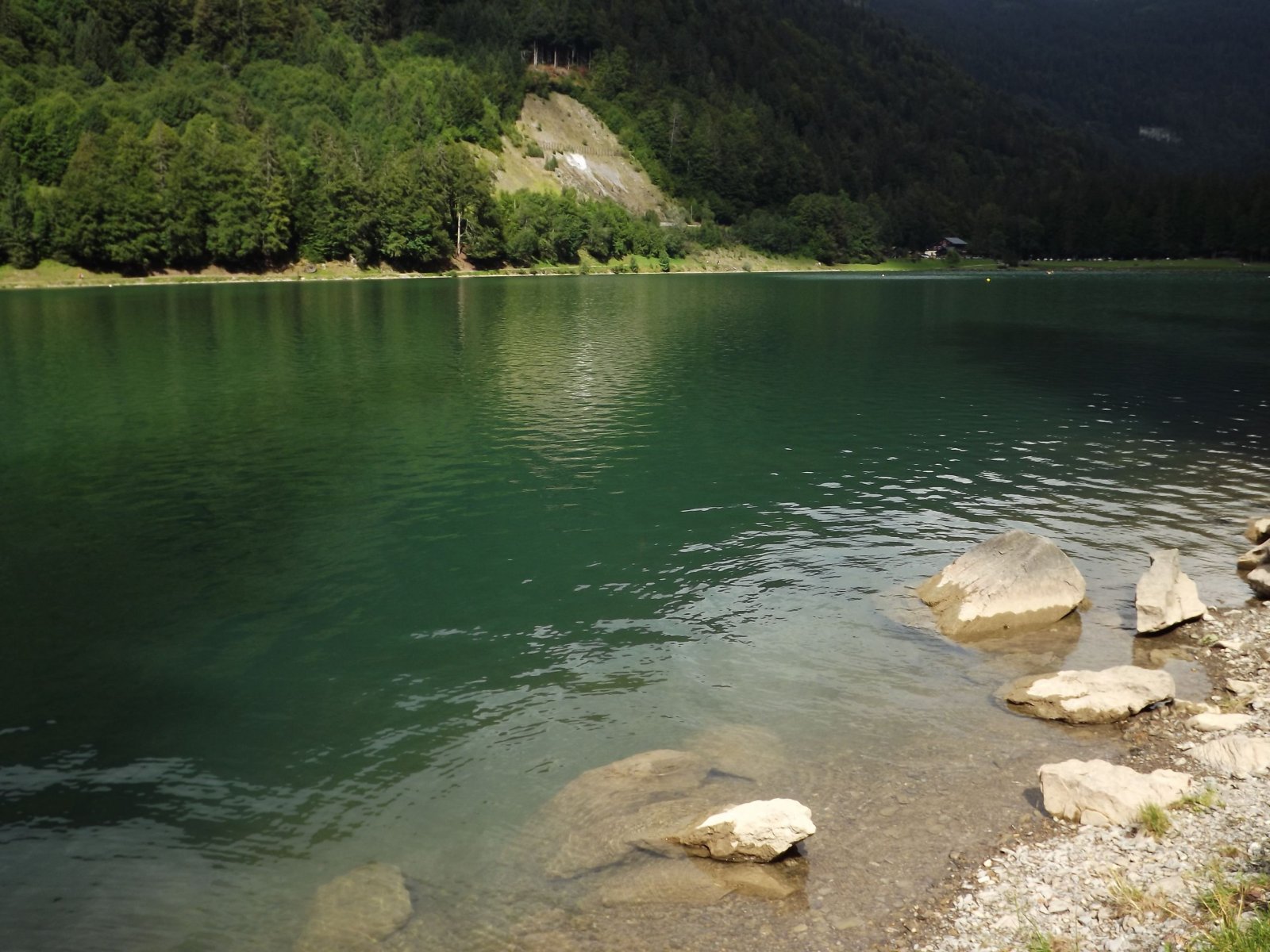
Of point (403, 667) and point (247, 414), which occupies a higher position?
point (247, 414)

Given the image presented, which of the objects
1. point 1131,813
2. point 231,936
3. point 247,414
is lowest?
point 231,936

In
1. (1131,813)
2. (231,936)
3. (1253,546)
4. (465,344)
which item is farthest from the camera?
(465,344)

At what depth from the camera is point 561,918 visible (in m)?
12.4

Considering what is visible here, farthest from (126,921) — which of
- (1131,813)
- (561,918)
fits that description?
(1131,813)

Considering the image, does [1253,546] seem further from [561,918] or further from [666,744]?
[561,918]

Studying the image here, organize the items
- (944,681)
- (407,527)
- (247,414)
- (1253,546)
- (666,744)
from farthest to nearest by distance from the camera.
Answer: (247,414) → (407,527) → (1253,546) → (944,681) → (666,744)

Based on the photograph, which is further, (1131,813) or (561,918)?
(1131,813)

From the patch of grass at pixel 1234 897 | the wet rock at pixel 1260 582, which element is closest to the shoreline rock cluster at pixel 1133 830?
the patch of grass at pixel 1234 897

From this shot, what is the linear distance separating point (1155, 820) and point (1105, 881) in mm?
1694

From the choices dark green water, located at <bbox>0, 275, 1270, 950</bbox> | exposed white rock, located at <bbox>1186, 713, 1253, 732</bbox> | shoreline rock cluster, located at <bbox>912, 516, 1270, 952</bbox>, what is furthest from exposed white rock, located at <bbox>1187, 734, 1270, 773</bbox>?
dark green water, located at <bbox>0, 275, 1270, 950</bbox>

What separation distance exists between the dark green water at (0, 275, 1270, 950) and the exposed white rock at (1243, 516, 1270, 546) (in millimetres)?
719

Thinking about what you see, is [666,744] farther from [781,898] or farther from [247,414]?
[247,414]

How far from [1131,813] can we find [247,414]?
144 feet

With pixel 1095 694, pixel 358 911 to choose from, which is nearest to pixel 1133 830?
pixel 1095 694
